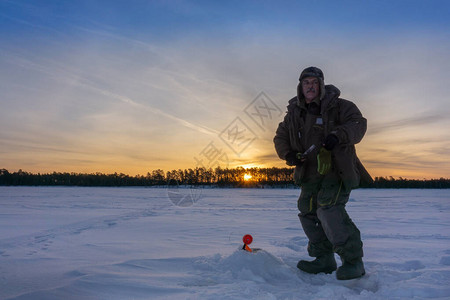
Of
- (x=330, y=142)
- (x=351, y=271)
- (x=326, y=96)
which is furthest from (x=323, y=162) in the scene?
(x=351, y=271)

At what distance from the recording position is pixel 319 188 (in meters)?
2.77

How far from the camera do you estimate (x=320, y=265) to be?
274 centimetres

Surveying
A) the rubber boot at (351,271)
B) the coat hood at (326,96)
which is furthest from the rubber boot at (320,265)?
the coat hood at (326,96)

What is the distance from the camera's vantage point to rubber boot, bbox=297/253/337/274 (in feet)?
8.94

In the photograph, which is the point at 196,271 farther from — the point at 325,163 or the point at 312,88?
the point at 312,88

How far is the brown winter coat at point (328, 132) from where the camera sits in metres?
2.57

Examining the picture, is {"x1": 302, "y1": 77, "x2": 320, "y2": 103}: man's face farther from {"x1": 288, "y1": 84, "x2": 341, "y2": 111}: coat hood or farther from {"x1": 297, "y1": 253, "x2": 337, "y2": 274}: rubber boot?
{"x1": 297, "y1": 253, "x2": 337, "y2": 274}: rubber boot

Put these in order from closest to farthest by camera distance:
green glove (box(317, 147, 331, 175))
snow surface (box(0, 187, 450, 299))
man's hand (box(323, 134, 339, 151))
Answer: snow surface (box(0, 187, 450, 299)) → man's hand (box(323, 134, 339, 151)) → green glove (box(317, 147, 331, 175))

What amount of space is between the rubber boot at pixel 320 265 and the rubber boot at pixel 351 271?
0.26 metres

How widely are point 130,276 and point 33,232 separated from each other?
134 inches

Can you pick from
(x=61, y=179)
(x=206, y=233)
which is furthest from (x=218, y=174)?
(x=206, y=233)

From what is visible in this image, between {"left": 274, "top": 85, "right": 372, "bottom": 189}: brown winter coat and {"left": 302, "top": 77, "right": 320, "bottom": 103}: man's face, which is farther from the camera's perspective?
{"left": 302, "top": 77, "right": 320, "bottom": 103}: man's face

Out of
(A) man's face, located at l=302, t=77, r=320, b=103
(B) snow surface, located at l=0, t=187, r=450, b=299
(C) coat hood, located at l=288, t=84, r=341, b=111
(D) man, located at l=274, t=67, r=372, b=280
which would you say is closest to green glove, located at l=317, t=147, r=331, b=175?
(D) man, located at l=274, t=67, r=372, b=280

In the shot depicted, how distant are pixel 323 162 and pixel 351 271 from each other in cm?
86
